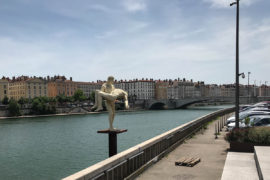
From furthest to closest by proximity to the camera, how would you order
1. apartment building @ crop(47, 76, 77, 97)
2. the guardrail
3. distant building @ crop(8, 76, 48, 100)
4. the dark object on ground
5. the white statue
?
apartment building @ crop(47, 76, 77, 97), distant building @ crop(8, 76, 48, 100), the dark object on ground, the white statue, the guardrail

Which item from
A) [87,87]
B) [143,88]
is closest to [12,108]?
[87,87]

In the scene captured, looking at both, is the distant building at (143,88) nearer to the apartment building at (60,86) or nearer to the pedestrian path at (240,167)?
the apartment building at (60,86)

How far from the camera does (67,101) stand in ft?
384

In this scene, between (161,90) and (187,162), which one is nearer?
(187,162)

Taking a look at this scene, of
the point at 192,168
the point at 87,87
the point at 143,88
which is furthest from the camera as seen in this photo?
the point at 143,88

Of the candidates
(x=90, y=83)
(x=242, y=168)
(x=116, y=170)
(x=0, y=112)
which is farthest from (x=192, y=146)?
(x=90, y=83)

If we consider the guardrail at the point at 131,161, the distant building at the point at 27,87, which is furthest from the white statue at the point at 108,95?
the distant building at the point at 27,87

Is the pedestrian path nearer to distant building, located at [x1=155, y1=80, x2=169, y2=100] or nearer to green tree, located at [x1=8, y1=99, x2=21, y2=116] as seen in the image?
green tree, located at [x1=8, y1=99, x2=21, y2=116]

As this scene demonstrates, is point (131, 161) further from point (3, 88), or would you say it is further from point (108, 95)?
point (3, 88)

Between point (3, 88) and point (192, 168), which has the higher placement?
point (3, 88)

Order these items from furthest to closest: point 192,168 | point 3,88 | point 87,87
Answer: point 87,87
point 3,88
point 192,168

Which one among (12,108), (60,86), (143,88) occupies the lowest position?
(12,108)

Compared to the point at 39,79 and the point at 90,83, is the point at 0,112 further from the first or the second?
the point at 90,83

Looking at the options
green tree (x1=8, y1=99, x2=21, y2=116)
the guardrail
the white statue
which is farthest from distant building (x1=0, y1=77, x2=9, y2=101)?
the white statue
